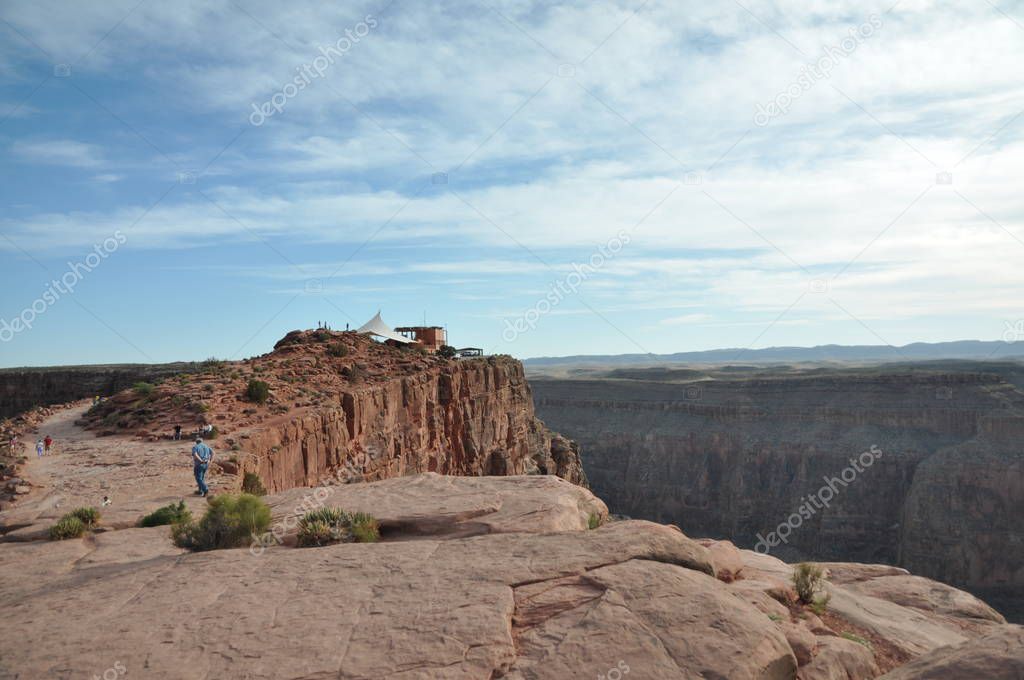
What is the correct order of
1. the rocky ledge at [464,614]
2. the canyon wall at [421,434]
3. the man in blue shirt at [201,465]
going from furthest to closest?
the canyon wall at [421,434] → the man in blue shirt at [201,465] → the rocky ledge at [464,614]

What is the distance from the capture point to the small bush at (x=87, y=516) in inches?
461

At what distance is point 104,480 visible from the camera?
16266 millimetres

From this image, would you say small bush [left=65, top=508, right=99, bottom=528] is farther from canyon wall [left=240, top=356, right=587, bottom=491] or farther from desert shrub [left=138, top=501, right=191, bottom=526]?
canyon wall [left=240, top=356, right=587, bottom=491]

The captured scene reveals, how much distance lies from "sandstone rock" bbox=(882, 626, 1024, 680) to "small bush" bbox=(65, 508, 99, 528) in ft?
39.5

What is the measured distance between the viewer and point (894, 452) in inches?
2670

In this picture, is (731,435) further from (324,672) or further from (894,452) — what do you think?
(324,672)

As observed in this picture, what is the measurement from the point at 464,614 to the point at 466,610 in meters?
0.08

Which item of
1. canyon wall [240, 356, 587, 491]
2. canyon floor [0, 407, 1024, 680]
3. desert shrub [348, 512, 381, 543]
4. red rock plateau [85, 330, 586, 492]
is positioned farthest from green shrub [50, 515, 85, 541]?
canyon wall [240, 356, 587, 491]

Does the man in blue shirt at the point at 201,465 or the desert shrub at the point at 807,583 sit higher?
the man in blue shirt at the point at 201,465

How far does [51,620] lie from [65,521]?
193 inches

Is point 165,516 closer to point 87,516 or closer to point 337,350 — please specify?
point 87,516

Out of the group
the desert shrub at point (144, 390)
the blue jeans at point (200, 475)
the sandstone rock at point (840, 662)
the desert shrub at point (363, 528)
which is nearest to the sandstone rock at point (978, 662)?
the sandstone rock at point (840, 662)

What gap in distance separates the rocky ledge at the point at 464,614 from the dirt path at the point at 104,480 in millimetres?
2202

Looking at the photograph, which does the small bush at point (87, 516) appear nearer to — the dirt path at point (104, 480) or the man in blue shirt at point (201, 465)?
the dirt path at point (104, 480)
